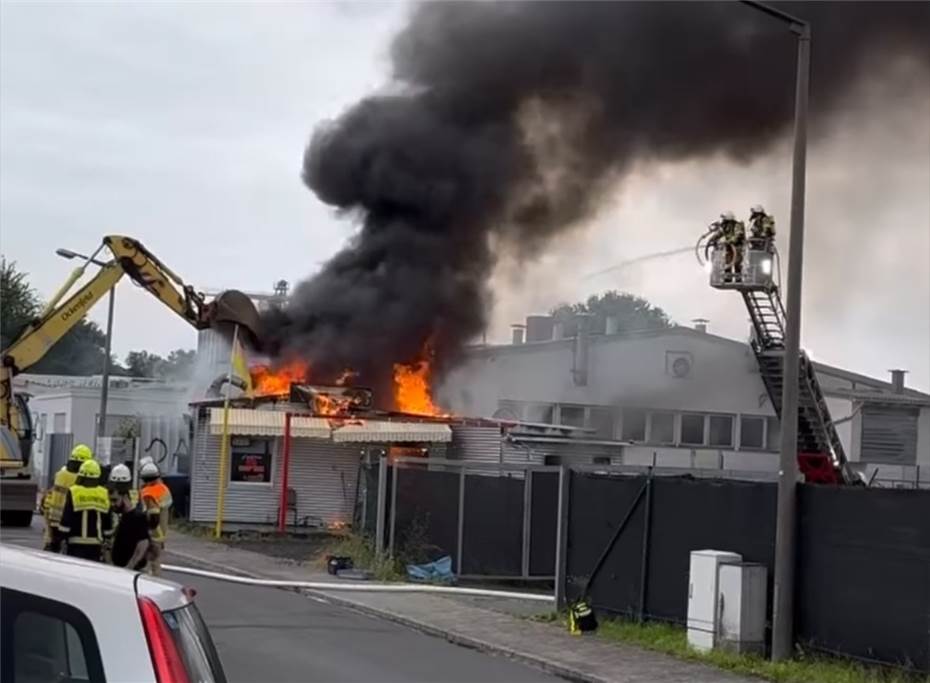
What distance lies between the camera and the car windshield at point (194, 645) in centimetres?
365

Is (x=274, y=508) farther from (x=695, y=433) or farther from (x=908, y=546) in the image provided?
(x=908, y=546)

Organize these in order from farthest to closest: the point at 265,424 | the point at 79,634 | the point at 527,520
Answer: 1. the point at 265,424
2. the point at 527,520
3. the point at 79,634

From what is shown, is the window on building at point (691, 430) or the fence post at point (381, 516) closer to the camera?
the fence post at point (381, 516)

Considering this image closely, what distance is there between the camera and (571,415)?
40.0 m

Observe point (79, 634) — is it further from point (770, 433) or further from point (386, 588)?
point (770, 433)

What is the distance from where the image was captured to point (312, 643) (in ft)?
43.8

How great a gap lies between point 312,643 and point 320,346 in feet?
68.7

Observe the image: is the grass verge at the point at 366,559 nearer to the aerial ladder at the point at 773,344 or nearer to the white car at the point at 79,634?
the aerial ladder at the point at 773,344

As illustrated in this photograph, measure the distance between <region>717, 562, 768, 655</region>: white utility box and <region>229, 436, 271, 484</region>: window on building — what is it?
17.0 metres

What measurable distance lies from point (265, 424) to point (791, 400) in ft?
55.5

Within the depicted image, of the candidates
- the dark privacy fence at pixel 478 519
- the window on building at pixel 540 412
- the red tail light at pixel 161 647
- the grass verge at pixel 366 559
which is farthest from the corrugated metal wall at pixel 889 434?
the red tail light at pixel 161 647

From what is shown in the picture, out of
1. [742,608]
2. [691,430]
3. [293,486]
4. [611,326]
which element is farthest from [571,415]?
[742,608]

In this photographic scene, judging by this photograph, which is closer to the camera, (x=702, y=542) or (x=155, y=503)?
(x=155, y=503)

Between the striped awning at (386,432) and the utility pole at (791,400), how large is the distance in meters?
16.1
